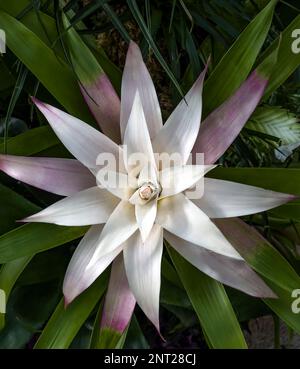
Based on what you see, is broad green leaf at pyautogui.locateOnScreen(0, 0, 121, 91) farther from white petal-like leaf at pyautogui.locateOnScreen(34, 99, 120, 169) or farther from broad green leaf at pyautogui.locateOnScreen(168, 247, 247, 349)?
broad green leaf at pyautogui.locateOnScreen(168, 247, 247, 349)

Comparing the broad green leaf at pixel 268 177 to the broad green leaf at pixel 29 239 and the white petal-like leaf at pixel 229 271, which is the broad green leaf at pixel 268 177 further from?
the broad green leaf at pixel 29 239

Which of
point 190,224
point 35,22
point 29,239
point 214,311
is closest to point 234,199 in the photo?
point 190,224

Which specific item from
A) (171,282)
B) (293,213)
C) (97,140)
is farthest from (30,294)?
(293,213)

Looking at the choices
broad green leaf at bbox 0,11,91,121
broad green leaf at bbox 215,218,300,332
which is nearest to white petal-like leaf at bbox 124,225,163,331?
broad green leaf at bbox 215,218,300,332

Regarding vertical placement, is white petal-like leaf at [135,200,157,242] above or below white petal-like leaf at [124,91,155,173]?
below

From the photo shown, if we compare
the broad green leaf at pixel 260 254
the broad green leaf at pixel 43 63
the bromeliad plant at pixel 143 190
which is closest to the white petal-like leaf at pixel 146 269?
the bromeliad plant at pixel 143 190
